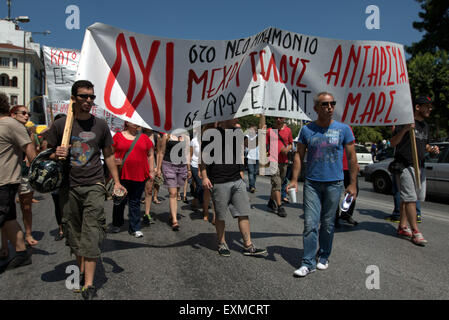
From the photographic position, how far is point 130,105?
12.0 ft

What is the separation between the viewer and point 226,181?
4.18 m

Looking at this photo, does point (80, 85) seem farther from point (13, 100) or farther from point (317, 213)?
point (13, 100)

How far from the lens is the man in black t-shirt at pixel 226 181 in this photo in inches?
164

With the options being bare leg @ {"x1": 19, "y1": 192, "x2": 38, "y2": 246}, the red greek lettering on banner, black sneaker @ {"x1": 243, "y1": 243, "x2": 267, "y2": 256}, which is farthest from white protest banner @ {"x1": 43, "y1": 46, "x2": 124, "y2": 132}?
black sneaker @ {"x1": 243, "y1": 243, "x2": 267, "y2": 256}

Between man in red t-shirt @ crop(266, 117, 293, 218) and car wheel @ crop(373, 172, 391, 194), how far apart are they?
192 inches

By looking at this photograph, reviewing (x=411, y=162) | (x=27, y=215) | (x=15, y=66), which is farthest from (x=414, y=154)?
(x=15, y=66)

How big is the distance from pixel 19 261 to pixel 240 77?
11.0ft

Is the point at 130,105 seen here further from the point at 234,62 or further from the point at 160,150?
the point at 160,150

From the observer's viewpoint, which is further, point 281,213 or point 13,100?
point 13,100

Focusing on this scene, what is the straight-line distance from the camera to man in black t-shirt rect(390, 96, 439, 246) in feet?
15.7

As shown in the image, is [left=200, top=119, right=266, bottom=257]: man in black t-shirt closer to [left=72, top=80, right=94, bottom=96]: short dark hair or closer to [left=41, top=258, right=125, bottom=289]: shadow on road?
[left=41, top=258, right=125, bottom=289]: shadow on road

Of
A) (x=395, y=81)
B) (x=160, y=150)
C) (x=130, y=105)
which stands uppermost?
(x=395, y=81)
